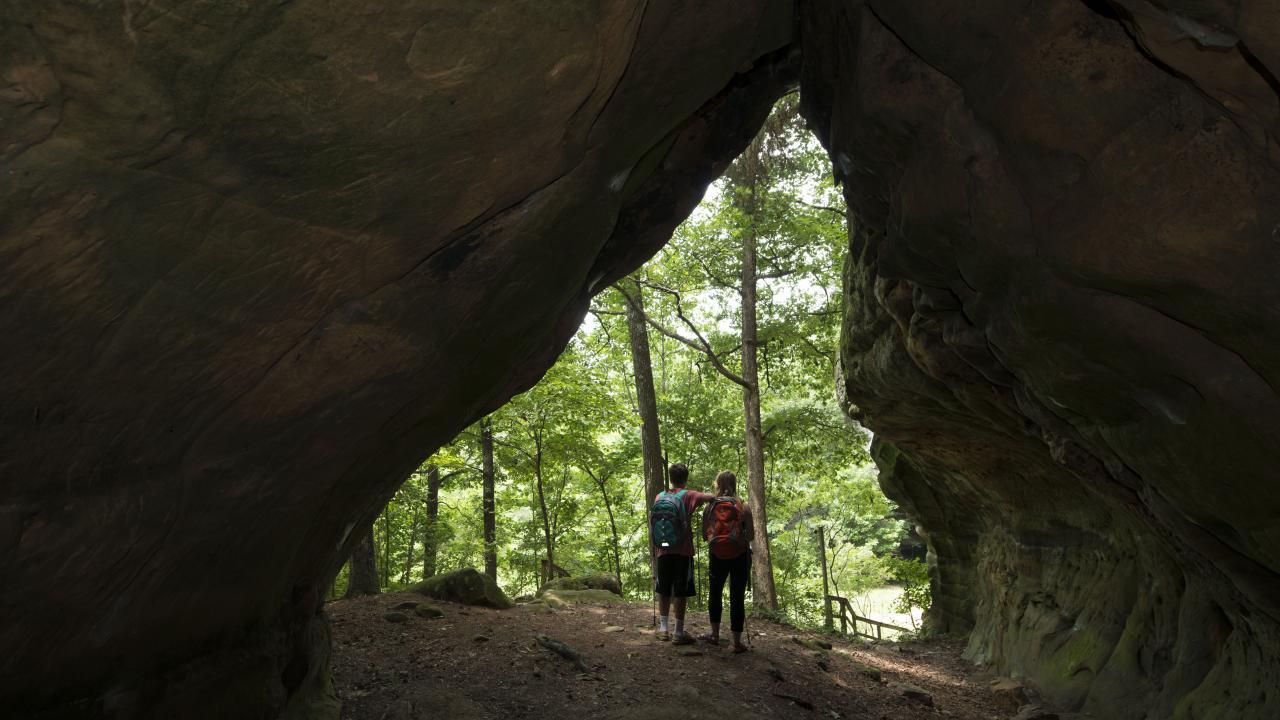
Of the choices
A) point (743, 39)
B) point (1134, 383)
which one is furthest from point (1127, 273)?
point (743, 39)

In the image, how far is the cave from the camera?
303 centimetres

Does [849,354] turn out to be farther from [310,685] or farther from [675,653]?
[310,685]

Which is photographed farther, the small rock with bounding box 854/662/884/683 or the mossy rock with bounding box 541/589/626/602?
the mossy rock with bounding box 541/589/626/602

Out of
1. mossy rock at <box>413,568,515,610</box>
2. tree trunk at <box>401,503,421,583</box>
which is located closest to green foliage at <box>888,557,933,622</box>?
mossy rock at <box>413,568,515,610</box>

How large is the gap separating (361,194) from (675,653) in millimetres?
6586

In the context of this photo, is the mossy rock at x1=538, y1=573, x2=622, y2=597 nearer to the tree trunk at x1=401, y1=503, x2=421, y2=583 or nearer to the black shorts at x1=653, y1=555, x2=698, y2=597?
the black shorts at x1=653, y1=555, x2=698, y2=597

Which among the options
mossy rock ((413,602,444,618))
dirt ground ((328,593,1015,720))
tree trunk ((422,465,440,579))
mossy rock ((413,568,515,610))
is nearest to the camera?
dirt ground ((328,593,1015,720))

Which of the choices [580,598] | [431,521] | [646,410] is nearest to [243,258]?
[580,598]

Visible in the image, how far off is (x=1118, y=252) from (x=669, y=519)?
544 cm

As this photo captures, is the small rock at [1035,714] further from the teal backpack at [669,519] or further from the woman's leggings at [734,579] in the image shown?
the teal backpack at [669,519]

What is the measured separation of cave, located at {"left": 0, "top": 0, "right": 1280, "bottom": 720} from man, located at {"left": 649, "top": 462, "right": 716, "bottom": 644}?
8.97 ft

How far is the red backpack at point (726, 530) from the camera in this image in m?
8.39

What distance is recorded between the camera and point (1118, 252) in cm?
429

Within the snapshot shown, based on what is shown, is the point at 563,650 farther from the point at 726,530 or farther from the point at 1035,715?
the point at 1035,715
